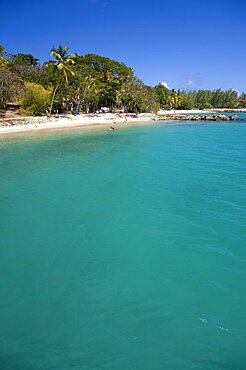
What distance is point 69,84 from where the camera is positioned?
164 feet

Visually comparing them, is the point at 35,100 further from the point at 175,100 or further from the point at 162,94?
the point at 175,100

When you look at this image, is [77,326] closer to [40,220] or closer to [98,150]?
[40,220]

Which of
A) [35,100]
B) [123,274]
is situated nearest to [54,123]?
[35,100]

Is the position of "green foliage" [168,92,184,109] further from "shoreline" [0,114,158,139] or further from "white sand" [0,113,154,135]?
"shoreline" [0,114,158,139]

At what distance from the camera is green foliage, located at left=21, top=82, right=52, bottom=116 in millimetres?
41794

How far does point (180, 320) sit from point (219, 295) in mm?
1274

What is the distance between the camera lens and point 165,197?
1180 centimetres

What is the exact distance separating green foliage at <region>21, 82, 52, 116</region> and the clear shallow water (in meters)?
32.9

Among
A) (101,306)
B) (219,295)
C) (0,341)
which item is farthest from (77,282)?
(219,295)

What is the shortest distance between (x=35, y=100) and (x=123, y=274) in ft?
143

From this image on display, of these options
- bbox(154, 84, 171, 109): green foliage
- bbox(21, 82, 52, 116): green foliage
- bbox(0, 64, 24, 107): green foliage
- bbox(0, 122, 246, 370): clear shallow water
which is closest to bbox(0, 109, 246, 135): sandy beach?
bbox(21, 82, 52, 116): green foliage

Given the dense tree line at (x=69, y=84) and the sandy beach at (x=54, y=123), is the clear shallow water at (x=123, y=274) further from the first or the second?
the dense tree line at (x=69, y=84)

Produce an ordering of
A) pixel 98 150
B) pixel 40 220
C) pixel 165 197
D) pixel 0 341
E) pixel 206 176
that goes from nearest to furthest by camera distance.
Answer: pixel 0 341 < pixel 40 220 < pixel 165 197 < pixel 206 176 < pixel 98 150

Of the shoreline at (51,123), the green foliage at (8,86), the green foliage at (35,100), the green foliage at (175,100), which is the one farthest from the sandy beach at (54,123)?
the green foliage at (175,100)
